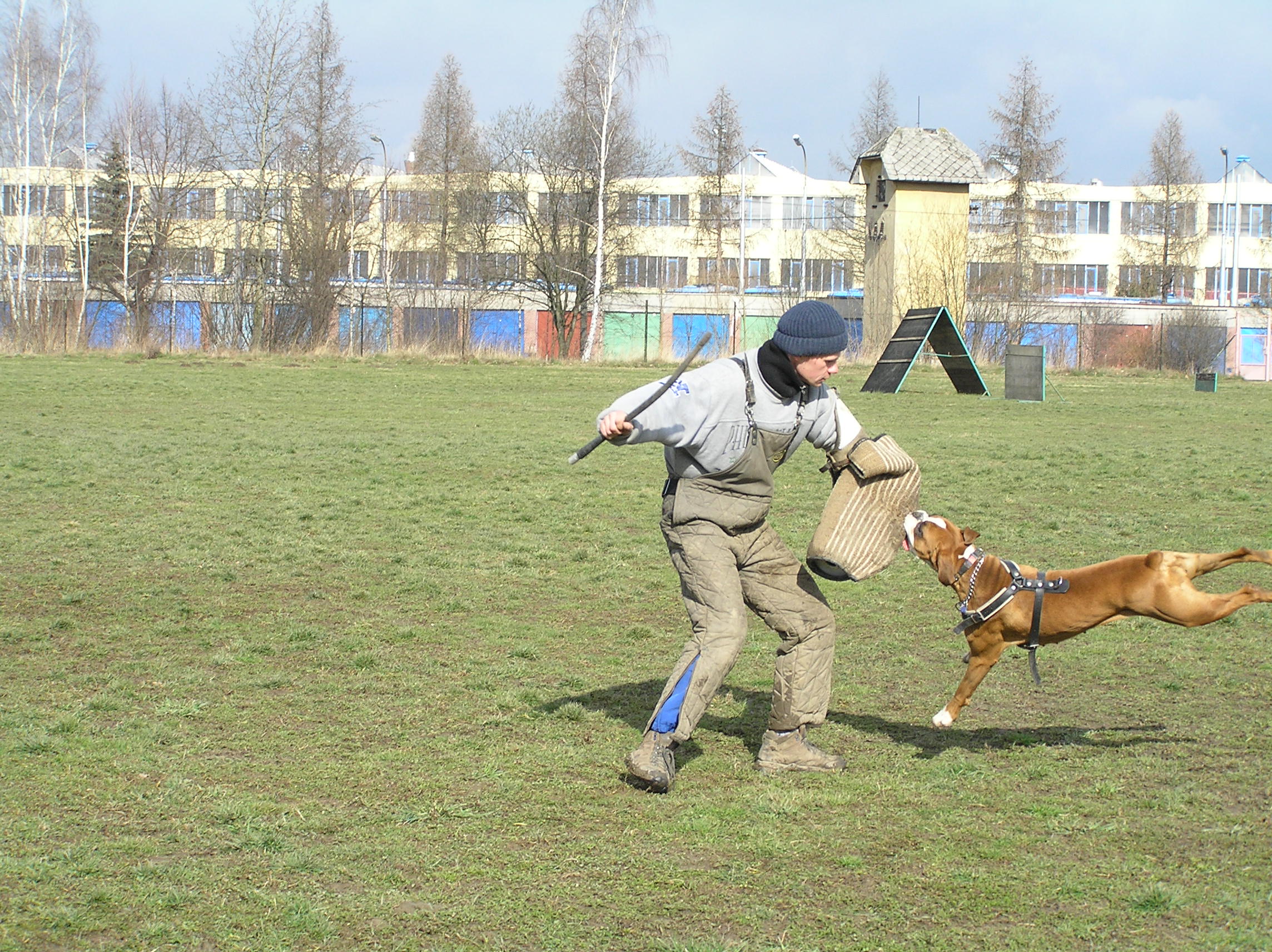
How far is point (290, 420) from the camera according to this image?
60.9ft

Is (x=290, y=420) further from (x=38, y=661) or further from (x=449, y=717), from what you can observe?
(x=449, y=717)

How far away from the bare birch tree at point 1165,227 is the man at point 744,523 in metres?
71.3

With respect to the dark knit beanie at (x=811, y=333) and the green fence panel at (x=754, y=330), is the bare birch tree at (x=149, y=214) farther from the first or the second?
the dark knit beanie at (x=811, y=333)

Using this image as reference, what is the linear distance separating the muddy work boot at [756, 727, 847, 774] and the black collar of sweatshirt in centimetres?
133

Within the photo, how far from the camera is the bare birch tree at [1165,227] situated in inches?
2751

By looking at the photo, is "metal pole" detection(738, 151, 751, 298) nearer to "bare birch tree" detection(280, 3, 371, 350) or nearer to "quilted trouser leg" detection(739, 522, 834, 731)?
"bare birch tree" detection(280, 3, 371, 350)

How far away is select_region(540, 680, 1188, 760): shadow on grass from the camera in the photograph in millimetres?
5277

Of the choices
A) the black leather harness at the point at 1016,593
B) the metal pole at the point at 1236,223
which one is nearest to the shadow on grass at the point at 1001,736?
the black leather harness at the point at 1016,593

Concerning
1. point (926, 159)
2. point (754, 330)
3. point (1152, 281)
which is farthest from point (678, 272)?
point (926, 159)

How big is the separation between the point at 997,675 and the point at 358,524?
5.94m

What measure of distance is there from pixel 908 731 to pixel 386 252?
48.1 metres

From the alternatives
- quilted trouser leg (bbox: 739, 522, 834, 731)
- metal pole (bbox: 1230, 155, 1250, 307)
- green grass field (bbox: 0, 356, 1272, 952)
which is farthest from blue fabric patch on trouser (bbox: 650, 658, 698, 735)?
metal pole (bbox: 1230, 155, 1250, 307)

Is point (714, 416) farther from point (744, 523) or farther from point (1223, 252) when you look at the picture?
point (1223, 252)

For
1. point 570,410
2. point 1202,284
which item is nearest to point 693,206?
point 1202,284
